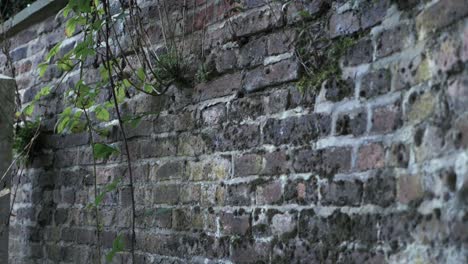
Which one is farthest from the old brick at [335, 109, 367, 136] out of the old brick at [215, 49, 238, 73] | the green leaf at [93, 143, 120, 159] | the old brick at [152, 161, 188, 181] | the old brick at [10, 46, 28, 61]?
the old brick at [10, 46, 28, 61]

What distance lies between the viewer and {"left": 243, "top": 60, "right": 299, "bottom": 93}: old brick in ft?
6.68

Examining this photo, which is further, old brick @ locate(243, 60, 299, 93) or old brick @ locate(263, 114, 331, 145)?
old brick @ locate(243, 60, 299, 93)

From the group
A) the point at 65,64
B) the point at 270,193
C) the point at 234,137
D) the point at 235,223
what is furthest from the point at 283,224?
the point at 65,64

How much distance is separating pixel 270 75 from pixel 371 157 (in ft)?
1.74

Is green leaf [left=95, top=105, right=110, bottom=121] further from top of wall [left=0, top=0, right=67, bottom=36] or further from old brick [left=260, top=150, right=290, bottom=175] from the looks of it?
old brick [left=260, top=150, right=290, bottom=175]

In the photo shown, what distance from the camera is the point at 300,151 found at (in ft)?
6.44

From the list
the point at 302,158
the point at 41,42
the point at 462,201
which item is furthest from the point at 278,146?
the point at 41,42

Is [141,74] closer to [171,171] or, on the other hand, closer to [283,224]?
[171,171]

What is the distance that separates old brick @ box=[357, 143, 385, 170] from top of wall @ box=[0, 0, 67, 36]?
2.13 m

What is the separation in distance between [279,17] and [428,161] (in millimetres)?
797

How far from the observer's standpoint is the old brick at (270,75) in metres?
2.04

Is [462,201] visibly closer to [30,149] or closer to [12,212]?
[30,149]

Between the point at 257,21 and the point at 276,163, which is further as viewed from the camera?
the point at 257,21

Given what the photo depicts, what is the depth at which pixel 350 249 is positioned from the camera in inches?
69.1
